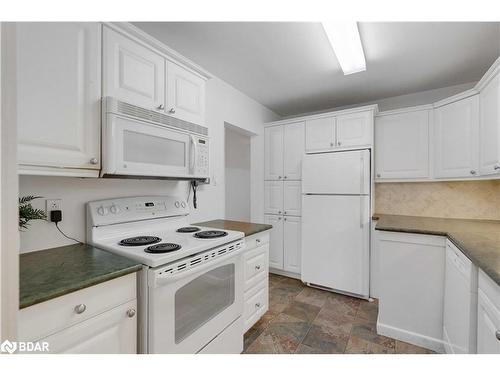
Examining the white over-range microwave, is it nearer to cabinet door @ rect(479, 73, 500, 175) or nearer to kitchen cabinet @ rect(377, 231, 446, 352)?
kitchen cabinet @ rect(377, 231, 446, 352)

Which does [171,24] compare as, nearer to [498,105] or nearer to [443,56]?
[443,56]

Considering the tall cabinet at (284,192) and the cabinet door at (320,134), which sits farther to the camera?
the tall cabinet at (284,192)

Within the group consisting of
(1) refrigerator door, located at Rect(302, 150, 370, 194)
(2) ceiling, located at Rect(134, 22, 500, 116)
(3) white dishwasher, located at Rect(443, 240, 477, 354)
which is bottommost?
(3) white dishwasher, located at Rect(443, 240, 477, 354)

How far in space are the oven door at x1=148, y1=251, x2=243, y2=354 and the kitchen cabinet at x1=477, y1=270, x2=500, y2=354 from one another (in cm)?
130

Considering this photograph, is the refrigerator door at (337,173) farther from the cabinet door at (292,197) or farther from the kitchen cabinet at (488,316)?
the kitchen cabinet at (488,316)

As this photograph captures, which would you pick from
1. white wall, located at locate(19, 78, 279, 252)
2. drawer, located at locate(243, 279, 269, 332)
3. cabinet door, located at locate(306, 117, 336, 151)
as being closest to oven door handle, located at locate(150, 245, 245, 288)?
drawer, located at locate(243, 279, 269, 332)

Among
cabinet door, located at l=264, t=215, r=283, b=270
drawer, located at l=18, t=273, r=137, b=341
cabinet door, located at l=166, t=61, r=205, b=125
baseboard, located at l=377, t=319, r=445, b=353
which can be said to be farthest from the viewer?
cabinet door, located at l=264, t=215, r=283, b=270

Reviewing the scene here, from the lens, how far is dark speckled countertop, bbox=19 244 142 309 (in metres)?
0.81

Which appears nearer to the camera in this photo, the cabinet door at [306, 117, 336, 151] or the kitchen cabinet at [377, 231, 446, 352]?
the kitchen cabinet at [377, 231, 446, 352]

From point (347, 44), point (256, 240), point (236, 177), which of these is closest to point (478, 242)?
point (256, 240)

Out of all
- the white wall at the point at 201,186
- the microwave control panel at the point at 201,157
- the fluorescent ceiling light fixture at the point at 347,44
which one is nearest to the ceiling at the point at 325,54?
the fluorescent ceiling light fixture at the point at 347,44

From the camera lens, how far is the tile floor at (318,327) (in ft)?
5.80

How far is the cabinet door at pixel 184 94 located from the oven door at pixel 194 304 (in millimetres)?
1080

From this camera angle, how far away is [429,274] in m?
1.78
